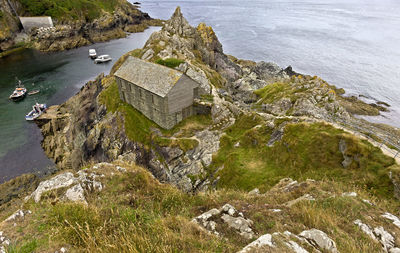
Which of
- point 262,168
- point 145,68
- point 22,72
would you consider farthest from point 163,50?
point 22,72

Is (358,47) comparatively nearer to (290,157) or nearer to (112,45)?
(290,157)

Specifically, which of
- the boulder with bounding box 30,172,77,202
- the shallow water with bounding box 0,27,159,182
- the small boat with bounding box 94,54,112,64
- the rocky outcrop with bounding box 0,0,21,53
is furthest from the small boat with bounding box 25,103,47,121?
the rocky outcrop with bounding box 0,0,21,53

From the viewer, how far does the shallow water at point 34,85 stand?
46344mm

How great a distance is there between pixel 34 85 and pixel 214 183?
86833 mm

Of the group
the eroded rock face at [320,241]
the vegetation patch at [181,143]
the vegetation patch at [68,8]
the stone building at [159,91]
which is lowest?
the vegetation patch at [181,143]

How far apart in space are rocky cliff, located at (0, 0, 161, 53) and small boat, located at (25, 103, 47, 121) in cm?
7961

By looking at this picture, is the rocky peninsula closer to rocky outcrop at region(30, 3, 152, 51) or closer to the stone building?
the stone building

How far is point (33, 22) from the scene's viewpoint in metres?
127

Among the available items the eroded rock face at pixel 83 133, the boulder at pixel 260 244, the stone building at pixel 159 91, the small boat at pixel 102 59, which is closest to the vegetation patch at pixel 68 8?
the small boat at pixel 102 59

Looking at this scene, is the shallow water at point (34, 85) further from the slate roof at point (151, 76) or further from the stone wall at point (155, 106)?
the slate roof at point (151, 76)

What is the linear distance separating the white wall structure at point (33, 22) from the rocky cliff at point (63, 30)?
109 inches

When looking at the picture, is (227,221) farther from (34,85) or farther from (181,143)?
(34,85)

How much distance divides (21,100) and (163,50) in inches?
2062

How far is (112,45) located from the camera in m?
131
